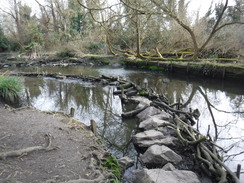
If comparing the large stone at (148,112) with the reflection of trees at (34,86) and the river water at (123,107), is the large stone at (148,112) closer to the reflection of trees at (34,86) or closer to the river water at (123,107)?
the river water at (123,107)

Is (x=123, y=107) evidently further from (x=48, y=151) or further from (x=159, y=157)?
(x=48, y=151)

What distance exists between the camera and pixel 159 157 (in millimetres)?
3791

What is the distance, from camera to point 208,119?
651cm

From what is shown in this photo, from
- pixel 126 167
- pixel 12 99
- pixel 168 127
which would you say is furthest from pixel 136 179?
pixel 12 99

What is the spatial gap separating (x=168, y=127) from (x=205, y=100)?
4.67 metres

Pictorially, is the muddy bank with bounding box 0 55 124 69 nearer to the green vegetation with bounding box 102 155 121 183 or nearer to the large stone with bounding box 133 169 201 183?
the green vegetation with bounding box 102 155 121 183

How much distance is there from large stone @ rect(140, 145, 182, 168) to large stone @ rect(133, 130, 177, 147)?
17.3 inches

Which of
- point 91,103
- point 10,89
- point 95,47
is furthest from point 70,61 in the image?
point 10,89

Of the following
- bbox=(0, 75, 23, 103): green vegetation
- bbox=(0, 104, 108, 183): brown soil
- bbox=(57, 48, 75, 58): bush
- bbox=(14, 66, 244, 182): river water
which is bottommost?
bbox=(14, 66, 244, 182): river water

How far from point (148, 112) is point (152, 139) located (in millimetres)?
1705

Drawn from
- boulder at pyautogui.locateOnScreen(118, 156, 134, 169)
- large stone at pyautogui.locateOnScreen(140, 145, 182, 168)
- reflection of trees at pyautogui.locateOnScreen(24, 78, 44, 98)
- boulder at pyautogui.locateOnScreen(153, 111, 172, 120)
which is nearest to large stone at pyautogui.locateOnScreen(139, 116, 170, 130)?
boulder at pyautogui.locateOnScreen(153, 111, 172, 120)

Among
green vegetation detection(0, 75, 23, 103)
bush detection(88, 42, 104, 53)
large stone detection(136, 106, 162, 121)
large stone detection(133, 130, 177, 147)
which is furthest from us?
bush detection(88, 42, 104, 53)

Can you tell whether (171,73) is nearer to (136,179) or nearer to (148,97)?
(148,97)

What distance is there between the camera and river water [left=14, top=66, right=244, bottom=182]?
16.6 ft
